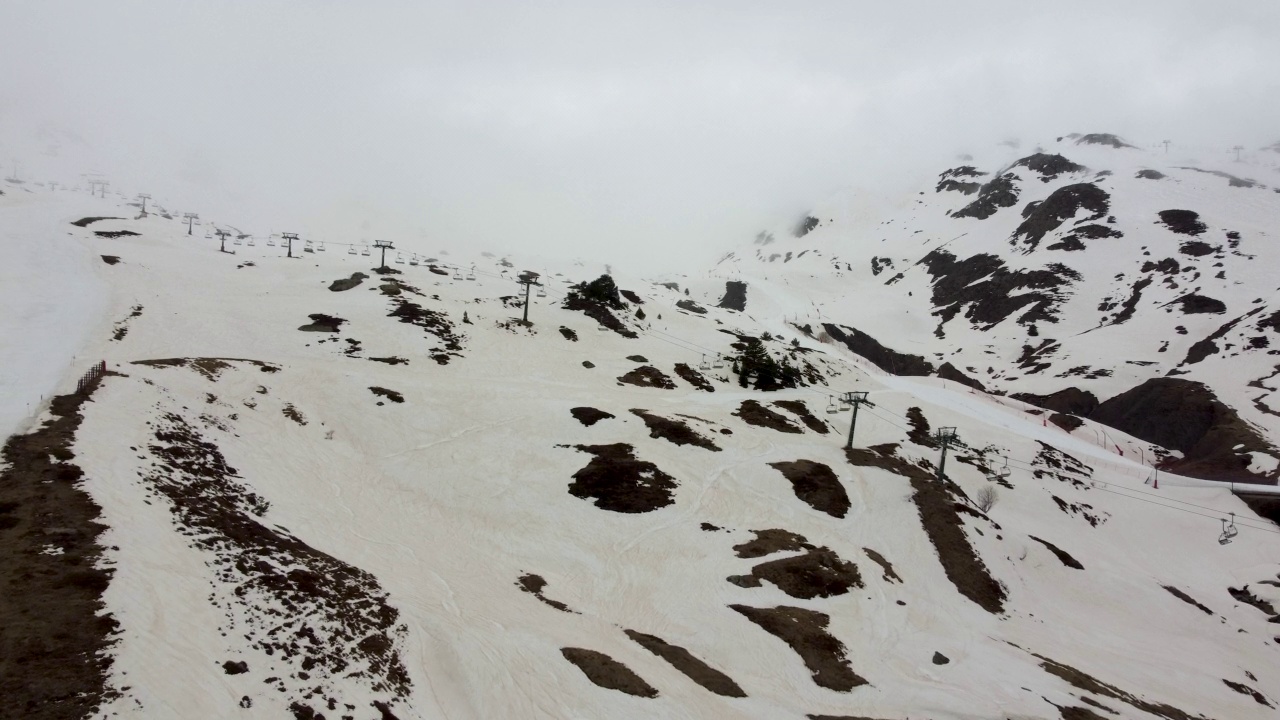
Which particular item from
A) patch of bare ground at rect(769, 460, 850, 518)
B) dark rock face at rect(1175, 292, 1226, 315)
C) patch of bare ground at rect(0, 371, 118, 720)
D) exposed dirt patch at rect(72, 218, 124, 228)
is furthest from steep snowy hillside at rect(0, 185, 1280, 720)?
dark rock face at rect(1175, 292, 1226, 315)

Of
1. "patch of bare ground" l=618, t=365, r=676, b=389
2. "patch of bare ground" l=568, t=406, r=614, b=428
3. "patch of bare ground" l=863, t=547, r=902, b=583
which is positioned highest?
"patch of bare ground" l=568, t=406, r=614, b=428

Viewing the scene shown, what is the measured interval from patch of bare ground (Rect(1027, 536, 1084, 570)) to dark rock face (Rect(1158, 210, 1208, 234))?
187569 mm

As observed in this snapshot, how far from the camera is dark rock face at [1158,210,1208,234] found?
573 ft

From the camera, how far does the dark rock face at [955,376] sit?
137250 millimetres

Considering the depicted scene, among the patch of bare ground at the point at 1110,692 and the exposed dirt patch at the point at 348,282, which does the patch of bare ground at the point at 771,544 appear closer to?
the patch of bare ground at the point at 1110,692

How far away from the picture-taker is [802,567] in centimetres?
3444

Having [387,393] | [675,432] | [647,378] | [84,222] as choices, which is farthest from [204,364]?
[84,222]

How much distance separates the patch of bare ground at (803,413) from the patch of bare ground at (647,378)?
13.1 metres

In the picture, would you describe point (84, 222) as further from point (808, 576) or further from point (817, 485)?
point (808, 576)

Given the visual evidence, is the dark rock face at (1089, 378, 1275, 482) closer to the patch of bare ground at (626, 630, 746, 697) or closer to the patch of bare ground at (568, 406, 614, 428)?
the patch of bare ground at (568, 406, 614, 428)

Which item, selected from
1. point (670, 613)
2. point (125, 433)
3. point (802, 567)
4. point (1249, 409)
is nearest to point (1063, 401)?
point (1249, 409)

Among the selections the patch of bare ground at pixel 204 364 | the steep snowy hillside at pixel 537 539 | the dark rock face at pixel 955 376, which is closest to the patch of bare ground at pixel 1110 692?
the steep snowy hillside at pixel 537 539

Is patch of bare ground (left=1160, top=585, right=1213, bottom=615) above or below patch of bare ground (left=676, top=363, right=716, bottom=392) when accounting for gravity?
below

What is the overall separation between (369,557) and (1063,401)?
138m
